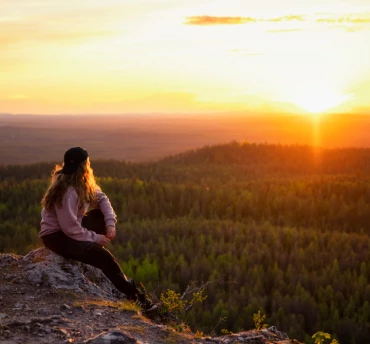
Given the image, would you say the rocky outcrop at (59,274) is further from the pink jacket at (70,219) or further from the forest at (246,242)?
the forest at (246,242)

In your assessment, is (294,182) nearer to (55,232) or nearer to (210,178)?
(210,178)

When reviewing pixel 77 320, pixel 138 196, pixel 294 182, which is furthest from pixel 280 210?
pixel 77 320

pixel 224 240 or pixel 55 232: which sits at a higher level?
pixel 55 232

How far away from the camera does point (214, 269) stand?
1203 centimetres

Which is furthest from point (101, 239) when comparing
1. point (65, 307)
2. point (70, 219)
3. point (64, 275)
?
point (65, 307)

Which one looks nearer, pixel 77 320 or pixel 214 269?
pixel 77 320

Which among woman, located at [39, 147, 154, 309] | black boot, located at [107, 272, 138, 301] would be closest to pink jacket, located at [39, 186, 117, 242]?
woman, located at [39, 147, 154, 309]

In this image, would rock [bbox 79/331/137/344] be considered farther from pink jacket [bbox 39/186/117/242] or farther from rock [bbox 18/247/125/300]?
pink jacket [bbox 39/186/117/242]

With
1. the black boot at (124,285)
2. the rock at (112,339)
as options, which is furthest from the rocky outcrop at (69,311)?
the black boot at (124,285)

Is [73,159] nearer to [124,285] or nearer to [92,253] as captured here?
[92,253]

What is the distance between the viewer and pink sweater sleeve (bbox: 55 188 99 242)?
6.73 meters

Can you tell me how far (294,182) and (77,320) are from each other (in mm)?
16977

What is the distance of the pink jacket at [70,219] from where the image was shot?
674 cm

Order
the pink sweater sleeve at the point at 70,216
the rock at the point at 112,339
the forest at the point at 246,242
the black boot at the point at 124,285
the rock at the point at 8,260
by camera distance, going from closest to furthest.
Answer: the rock at the point at 112,339 < the pink sweater sleeve at the point at 70,216 < the black boot at the point at 124,285 < the rock at the point at 8,260 < the forest at the point at 246,242
